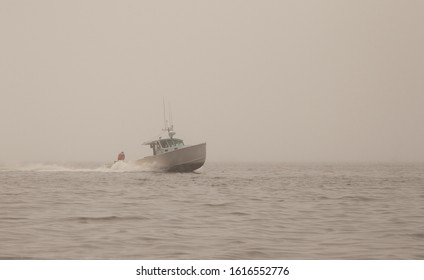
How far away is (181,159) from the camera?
4319cm

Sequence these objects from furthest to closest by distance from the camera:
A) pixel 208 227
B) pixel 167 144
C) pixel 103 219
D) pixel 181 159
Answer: pixel 167 144
pixel 181 159
pixel 103 219
pixel 208 227

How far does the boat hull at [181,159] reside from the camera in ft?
140

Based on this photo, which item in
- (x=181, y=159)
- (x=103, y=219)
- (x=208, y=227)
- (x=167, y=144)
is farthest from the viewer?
(x=167, y=144)

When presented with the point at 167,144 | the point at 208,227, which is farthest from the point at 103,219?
the point at 167,144

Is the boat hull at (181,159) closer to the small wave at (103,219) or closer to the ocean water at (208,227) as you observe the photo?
the ocean water at (208,227)

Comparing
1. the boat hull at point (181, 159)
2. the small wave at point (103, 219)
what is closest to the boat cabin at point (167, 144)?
the boat hull at point (181, 159)

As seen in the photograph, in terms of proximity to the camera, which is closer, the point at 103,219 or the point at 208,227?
the point at 208,227

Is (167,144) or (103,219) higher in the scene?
(167,144)

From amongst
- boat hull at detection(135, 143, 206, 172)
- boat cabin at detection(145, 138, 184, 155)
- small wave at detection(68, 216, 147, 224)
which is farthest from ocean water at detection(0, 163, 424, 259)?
boat cabin at detection(145, 138, 184, 155)

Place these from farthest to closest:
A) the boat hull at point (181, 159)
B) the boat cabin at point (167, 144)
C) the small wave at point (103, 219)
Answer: the boat cabin at point (167, 144)
the boat hull at point (181, 159)
the small wave at point (103, 219)

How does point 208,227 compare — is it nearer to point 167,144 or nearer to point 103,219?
point 103,219

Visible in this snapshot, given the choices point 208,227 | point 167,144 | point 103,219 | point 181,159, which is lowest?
point 208,227
